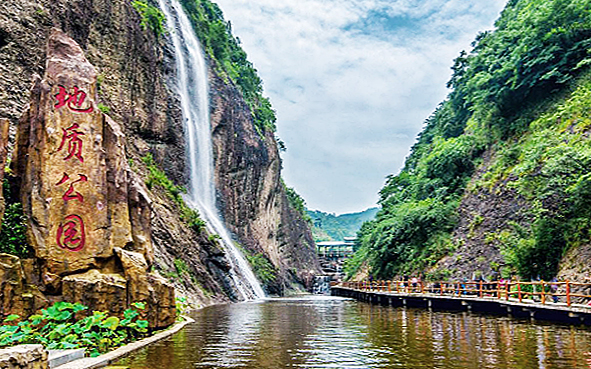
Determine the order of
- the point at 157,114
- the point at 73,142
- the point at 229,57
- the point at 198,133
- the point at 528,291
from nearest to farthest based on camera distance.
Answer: the point at 73,142
the point at 528,291
the point at 157,114
the point at 198,133
the point at 229,57

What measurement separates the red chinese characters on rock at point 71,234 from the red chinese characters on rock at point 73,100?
2.91 metres

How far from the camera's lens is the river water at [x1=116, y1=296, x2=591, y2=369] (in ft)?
26.7

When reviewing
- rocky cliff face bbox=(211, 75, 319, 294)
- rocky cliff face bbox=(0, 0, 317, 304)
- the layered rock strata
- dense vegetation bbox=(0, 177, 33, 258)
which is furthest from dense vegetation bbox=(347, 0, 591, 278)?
dense vegetation bbox=(0, 177, 33, 258)

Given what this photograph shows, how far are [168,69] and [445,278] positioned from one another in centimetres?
2474

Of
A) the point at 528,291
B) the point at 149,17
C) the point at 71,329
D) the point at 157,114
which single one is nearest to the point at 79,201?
the point at 71,329

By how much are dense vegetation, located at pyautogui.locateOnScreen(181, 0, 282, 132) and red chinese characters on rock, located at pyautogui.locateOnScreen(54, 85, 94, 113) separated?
3477 cm

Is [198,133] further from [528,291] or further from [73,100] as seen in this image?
[528,291]

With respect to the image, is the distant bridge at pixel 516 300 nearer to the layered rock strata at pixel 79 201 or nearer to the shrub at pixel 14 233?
the layered rock strata at pixel 79 201

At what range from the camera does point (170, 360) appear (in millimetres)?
8422

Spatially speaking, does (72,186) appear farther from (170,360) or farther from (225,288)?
(225,288)

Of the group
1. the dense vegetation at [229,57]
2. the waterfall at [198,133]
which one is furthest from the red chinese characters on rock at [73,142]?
the dense vegetation at [229,57]

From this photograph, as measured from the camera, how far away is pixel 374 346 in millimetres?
10164

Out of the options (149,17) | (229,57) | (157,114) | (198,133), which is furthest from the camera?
(229,57)

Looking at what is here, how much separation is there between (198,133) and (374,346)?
101 ft
